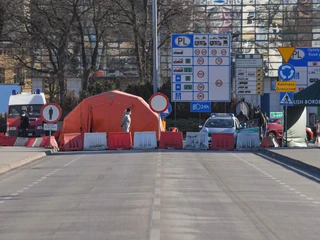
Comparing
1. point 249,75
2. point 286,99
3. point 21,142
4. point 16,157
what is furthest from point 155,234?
point 249,75

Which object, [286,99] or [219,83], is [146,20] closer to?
[219,83]

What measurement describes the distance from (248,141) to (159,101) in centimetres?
436

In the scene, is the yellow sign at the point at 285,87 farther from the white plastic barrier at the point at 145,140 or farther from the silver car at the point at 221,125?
the white plastic barrier at the point at 145,140

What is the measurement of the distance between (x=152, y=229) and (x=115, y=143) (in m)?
19.9

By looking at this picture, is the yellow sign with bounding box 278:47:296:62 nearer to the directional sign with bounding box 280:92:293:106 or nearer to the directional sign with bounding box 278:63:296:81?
the directional sign with bounding box 278:63:296:81

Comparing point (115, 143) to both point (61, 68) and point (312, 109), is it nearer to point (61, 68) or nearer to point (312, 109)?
point (61, 68)

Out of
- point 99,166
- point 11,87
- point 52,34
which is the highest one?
point 52,34

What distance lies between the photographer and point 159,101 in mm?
28828

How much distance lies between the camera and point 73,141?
1155 inches

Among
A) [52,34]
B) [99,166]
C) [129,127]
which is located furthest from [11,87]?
[99,166]

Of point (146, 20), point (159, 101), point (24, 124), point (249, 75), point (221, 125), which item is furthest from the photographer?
point (146, 20)

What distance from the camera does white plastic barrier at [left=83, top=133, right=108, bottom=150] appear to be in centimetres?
2895

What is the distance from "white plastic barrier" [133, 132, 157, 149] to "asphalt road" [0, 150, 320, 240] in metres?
7.45

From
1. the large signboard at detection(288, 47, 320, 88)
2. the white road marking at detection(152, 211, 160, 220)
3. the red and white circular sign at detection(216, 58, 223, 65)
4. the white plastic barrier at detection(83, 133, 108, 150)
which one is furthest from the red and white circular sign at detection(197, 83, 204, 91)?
the white road marking at detection(152, 211, 160, 220)
